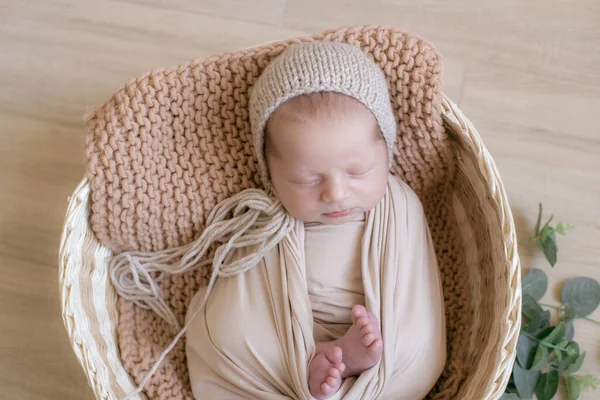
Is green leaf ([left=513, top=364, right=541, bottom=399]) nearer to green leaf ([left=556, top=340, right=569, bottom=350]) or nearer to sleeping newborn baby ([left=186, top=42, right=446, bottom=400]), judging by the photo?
green leaf ([left=556, top=340, right=569, bottom=350])

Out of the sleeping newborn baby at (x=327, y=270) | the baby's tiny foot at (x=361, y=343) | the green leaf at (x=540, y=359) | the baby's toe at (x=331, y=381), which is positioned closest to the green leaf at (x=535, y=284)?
the green leaf at (x=540, y=359)

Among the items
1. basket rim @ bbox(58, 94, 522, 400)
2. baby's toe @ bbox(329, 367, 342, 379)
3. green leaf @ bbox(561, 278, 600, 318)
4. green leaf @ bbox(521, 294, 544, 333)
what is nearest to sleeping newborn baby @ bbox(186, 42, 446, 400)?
baby's toe @ bbox(329, 367, 342, 379)

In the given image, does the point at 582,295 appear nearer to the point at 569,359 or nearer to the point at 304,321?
the point at 569,359

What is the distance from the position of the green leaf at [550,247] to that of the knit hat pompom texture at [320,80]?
47 centimetres

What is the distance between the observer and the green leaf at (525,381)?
4.10ft

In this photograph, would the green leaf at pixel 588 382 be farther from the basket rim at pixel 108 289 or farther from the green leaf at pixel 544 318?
the basket rim at pixel 108 289

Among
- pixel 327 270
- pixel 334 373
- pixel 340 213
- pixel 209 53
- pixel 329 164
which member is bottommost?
pixel 334 373

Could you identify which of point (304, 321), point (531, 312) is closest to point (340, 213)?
point (304, 321)

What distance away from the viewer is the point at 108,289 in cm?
127

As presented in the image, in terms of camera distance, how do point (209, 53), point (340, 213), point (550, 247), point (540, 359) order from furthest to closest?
1. point (209, 53)
2. point (550, 247)
3. point (540, 359)
4. point (340, 213)

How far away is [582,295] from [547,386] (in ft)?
0.72

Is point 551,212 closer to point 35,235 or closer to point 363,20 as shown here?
point 363,20

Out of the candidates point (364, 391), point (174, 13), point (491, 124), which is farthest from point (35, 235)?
point (491, 124)

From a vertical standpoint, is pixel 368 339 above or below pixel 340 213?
below
